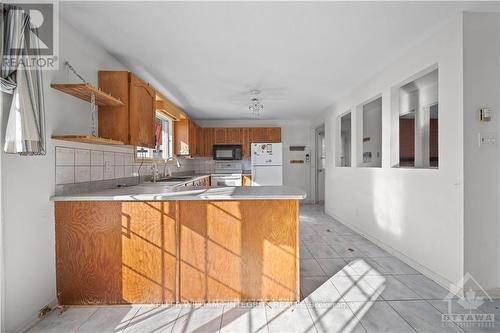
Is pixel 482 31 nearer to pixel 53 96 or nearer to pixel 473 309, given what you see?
pixel 473 309

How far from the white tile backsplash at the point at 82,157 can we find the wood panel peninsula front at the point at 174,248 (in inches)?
16.1

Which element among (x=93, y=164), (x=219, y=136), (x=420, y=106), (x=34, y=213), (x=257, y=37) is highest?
(x=257, y=37)

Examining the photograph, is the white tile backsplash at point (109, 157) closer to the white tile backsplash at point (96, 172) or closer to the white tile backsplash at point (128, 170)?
the white tile backsplash at point (96, 172)

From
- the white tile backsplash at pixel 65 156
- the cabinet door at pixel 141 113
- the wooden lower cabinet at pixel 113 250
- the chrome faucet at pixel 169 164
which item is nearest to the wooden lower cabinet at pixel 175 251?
the wooden lower cabinet at pixel 113 250

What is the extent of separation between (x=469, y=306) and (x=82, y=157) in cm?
347

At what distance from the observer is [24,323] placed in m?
1.70

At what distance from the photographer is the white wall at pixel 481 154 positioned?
2049mm

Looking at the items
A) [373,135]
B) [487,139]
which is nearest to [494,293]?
[487,139]

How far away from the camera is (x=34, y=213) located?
177cm

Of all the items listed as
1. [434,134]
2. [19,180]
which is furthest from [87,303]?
[434,134]

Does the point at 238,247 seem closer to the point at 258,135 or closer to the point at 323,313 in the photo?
the point at 323,313

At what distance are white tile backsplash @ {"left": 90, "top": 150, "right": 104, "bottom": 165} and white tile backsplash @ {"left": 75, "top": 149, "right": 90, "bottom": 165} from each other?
0.06m

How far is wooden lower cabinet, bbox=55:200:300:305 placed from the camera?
1974 mm

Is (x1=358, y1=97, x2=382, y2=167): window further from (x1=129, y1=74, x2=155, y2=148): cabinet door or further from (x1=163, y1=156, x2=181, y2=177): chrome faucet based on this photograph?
(x1=129, y1=74, x2=155, y2=148): cabinet door
